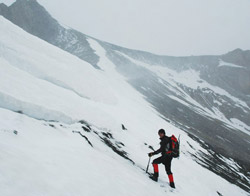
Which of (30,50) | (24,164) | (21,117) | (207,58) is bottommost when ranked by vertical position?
(21,117)

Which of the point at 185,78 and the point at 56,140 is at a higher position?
the point at 185,78

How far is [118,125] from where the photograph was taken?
14.6 m

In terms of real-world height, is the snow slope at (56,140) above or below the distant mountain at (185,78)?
below

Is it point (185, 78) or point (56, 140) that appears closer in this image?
point (56, 140)

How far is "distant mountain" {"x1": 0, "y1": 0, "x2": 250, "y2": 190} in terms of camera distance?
7381 centimetres

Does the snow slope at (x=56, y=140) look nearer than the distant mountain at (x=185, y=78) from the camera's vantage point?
Yes

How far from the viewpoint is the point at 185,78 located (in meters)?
160

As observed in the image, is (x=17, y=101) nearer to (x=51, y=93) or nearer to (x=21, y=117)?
(x=21, y=117)

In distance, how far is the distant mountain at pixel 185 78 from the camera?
2906 inches

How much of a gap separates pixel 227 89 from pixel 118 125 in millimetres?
161726

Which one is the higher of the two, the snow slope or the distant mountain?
the distant mountain

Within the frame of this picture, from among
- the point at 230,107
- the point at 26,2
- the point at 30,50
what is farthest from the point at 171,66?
the point at 30,50

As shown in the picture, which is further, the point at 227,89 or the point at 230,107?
the point at 227,89

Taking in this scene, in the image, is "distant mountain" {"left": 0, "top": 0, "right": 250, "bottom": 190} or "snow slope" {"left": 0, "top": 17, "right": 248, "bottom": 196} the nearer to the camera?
"snow slope" {"left": 0, "top": 17, "right": 248, "bottom": 196}
